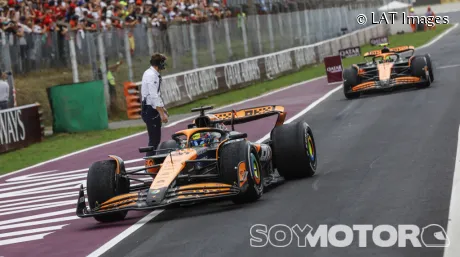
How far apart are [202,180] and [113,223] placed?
3.91ft

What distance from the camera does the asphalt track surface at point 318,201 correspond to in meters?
10.5

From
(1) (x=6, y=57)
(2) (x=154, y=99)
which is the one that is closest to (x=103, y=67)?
(1) (x=6, y=57)

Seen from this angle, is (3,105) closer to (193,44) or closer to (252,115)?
(193,44)

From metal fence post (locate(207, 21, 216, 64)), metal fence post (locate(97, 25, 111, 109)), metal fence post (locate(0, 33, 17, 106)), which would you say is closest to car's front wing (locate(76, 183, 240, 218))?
metal fence post (locate(0, 33, 17, 106))

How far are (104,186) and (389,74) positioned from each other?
1482 cm

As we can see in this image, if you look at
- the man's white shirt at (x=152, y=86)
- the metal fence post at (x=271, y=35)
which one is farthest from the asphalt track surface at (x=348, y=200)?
the metal fence post at (x=271, y=35)

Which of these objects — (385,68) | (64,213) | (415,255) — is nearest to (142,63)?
(385,68)

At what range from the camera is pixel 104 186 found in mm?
12758

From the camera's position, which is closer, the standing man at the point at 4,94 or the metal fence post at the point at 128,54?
the standing man at the point at 4,94

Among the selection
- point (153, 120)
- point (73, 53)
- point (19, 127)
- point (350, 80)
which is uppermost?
point (73, 53)

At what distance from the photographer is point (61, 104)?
1144 inches

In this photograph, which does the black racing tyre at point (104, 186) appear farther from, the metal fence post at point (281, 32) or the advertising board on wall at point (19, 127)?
the metal fence post at point (281, 32)

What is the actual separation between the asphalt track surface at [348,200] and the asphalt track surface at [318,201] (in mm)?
13

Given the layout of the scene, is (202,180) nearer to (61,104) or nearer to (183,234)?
(183,234)
